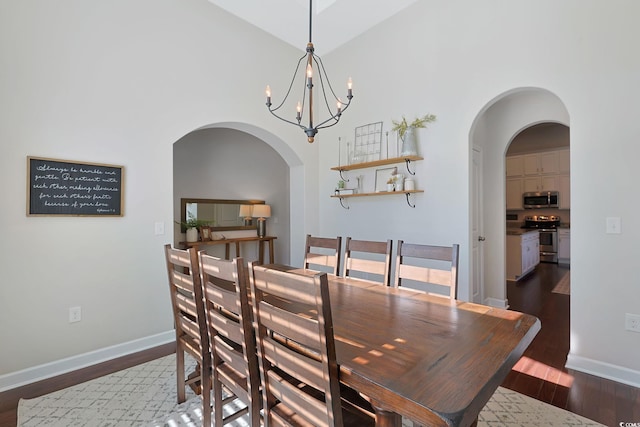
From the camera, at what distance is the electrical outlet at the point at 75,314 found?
248 cm

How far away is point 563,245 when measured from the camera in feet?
22.3

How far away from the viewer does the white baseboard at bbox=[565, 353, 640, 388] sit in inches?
84.5

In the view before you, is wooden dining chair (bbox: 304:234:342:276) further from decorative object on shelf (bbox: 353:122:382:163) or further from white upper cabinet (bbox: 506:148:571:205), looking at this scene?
white upper cabinet (bbox: 506:148:571:205)

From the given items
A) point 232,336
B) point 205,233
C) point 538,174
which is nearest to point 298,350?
point 232,336

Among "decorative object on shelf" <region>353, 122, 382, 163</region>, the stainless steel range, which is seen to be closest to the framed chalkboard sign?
"decorative object on shelf" <region>353, 122, 382, 163</region>

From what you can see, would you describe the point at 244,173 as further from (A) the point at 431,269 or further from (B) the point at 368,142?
(A) the point at 431,269

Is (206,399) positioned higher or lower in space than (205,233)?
lower

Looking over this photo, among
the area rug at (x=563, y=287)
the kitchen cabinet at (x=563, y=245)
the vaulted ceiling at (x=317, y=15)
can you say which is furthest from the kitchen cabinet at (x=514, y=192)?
the vaulted ceiling at (x=317, y=15)

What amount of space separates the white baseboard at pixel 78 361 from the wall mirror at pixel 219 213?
2356 mm

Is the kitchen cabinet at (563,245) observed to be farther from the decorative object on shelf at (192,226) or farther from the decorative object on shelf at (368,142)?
the decorative object on shelf at (192,226)

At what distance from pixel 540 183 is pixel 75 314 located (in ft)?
27.0

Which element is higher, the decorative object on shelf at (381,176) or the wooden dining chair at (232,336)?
the decorative object on shelf at (381,176)

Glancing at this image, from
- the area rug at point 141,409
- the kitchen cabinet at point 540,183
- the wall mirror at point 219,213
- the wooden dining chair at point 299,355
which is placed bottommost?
the area rug at point 141,409

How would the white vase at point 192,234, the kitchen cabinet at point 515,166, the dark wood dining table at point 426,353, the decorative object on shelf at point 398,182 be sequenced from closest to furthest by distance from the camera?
the dark wood dining table at point 426,353 → the decorative object on shelf at point 398,182 → the white vase at point 192,234 → the kitchen cabinet at point 515,166
